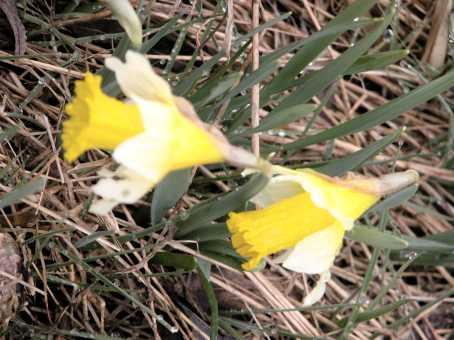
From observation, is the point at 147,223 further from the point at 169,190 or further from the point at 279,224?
the point at 279,224

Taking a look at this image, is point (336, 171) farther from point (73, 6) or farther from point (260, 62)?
point (73, 6)

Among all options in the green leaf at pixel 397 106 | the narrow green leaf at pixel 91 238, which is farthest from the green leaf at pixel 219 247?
the green leaf at pixel 397 106

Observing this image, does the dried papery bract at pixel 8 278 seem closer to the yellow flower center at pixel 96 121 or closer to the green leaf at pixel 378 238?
the yellow flower center at pixel 96 121

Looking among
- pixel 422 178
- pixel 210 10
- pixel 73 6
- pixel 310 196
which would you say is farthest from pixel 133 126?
pixel 422 178

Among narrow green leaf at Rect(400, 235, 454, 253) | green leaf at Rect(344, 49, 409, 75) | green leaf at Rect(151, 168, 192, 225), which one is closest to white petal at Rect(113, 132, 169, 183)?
green leaf at Rect(151, 168, 192, 225)

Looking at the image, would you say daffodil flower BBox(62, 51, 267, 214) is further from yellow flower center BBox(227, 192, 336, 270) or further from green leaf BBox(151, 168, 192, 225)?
green leaf BBox(151, 168, 192, 225)

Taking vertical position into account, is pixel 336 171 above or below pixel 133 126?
below
